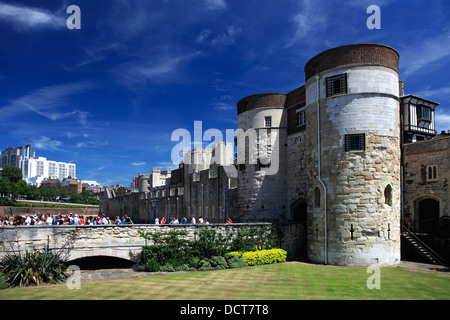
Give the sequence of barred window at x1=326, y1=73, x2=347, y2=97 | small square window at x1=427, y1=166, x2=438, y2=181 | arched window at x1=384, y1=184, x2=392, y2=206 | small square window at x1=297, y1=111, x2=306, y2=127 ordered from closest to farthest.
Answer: arched window at x1=384, y1=184, x2=392, y2=206
barred window at x1=326, y1=73, x2=347, y2=97
small square window at x1=427, y1=166, x2=438, y2=181
small square window at x1=297, y1=111, x2=306, y2=127

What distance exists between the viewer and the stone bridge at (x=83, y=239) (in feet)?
51.0

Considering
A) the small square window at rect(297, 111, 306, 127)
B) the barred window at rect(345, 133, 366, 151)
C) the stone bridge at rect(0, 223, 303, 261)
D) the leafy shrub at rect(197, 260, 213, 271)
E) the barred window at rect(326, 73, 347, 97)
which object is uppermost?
the barred window at rect(326, 73, 347, 97)

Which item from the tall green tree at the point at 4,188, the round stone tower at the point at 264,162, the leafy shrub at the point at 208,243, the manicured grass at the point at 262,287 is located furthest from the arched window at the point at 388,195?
the tall green tree at the point at 4,188

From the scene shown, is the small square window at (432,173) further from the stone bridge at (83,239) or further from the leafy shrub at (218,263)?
the stone bridge at (83,239)

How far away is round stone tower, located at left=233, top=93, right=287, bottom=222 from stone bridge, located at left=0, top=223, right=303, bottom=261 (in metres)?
8.21

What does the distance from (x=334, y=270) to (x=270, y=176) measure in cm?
1055

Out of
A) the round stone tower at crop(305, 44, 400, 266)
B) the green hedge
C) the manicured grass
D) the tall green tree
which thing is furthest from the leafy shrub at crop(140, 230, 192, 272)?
the tall green tree

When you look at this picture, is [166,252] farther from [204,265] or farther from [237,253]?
[237,253]

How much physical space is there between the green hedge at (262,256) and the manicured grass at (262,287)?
2.07 m

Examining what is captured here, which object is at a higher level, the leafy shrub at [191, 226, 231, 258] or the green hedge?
the leafy shrub at [191, 226, 231, 258]

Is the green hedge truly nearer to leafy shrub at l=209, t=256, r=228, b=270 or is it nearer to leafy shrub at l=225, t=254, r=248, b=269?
leafy shrub at l=225, t=254, r=248, b=269

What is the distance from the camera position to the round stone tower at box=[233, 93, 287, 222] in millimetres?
27016
